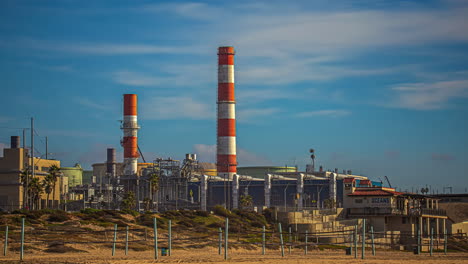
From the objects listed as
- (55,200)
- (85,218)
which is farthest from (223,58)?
(85,218)

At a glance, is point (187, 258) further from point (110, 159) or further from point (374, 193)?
point (110, 159)

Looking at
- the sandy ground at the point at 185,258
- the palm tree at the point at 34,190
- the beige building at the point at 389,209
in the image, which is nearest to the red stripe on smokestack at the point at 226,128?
the beige building at the point at 389,209

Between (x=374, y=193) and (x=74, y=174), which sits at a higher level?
(x=74, y=174)

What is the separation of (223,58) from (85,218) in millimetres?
56858

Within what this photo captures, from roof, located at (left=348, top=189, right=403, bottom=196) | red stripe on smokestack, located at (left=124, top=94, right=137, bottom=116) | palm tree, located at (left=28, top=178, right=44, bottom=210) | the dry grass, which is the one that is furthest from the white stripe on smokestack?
the dry grass

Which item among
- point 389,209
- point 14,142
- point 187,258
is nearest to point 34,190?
point 14,142

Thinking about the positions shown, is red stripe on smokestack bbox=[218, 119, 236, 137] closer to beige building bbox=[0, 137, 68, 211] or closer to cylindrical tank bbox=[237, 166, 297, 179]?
beige building bbox=[0, 137, 68, 211]

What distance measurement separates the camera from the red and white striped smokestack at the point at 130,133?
108062 millimetres

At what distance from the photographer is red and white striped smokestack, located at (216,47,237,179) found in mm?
102188

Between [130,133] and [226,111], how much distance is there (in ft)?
56.5

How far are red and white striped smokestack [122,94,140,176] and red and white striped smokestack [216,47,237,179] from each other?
48.1ft

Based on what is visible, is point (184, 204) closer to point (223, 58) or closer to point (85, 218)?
point (223, 58)

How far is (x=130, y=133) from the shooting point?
108375 mm

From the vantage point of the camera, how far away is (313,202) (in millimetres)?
102312
